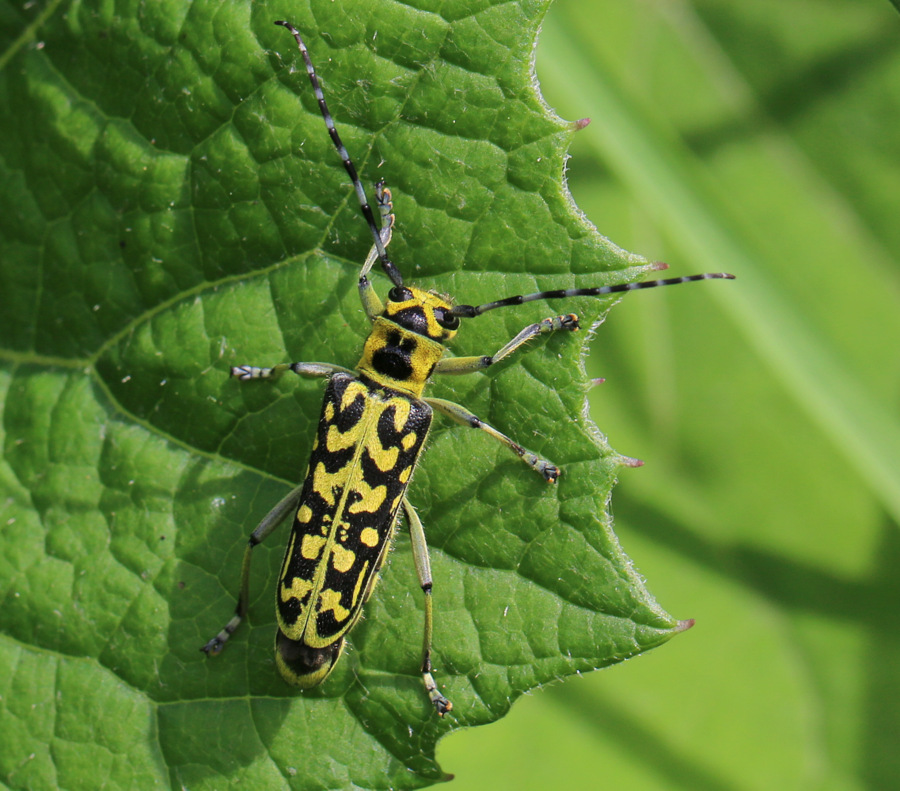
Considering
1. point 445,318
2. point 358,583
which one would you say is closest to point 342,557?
point 358,583

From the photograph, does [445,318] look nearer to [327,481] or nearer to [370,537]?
[327,481]

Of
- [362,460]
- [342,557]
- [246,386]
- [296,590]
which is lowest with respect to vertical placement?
[296,590]

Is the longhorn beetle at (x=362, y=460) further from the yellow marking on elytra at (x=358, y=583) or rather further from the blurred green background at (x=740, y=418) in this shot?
the blurred green background at (x=740, y=418)

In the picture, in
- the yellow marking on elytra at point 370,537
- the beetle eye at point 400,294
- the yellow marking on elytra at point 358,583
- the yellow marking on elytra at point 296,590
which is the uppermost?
the beetle eye at point 400,294

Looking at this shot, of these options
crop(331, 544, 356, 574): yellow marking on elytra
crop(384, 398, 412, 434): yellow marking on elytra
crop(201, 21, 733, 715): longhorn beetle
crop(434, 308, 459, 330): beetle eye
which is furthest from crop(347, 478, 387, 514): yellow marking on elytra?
crop(434, 308, 459, 330): beetle eye

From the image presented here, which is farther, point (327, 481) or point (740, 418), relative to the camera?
point (740, 418)

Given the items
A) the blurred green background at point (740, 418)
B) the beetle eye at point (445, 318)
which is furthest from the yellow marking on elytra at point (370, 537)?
the blurred green background at point (740, 418)
